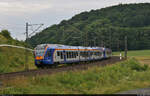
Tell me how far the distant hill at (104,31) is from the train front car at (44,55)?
7.49 m

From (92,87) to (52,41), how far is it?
131 feet

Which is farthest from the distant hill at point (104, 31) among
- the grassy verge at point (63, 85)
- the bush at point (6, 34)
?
the grassy verge at point (63, 85)

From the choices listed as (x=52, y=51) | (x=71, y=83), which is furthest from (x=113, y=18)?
(x=71, y=83)

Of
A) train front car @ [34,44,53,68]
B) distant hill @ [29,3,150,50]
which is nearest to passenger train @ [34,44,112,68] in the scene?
train front car @ [34,44,53,68]

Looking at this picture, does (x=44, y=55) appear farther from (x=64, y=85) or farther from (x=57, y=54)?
(x=64, y=85)

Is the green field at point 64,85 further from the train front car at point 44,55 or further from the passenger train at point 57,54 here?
the passenger train at point 57,54

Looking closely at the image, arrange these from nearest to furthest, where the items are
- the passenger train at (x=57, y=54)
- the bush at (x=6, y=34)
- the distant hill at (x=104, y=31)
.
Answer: the passenger train at (x=57, y=54) < the bush at (x=6, y=34) < the distant hill at (x=104, y=31)

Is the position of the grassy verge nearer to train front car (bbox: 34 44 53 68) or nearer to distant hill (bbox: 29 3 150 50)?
train front car (bbox: 34 44 53 68)

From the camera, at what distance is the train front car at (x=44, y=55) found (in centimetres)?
3572

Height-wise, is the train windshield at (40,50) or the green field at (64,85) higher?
the train windshield at (40,50)

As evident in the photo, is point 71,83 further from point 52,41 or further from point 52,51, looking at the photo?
point 52,41

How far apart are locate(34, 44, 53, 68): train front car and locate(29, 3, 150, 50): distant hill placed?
7493 mm

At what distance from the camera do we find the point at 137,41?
424 feet

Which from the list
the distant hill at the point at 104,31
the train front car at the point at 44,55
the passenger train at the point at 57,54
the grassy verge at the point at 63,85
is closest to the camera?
the grassy verge at the point at 63,85
